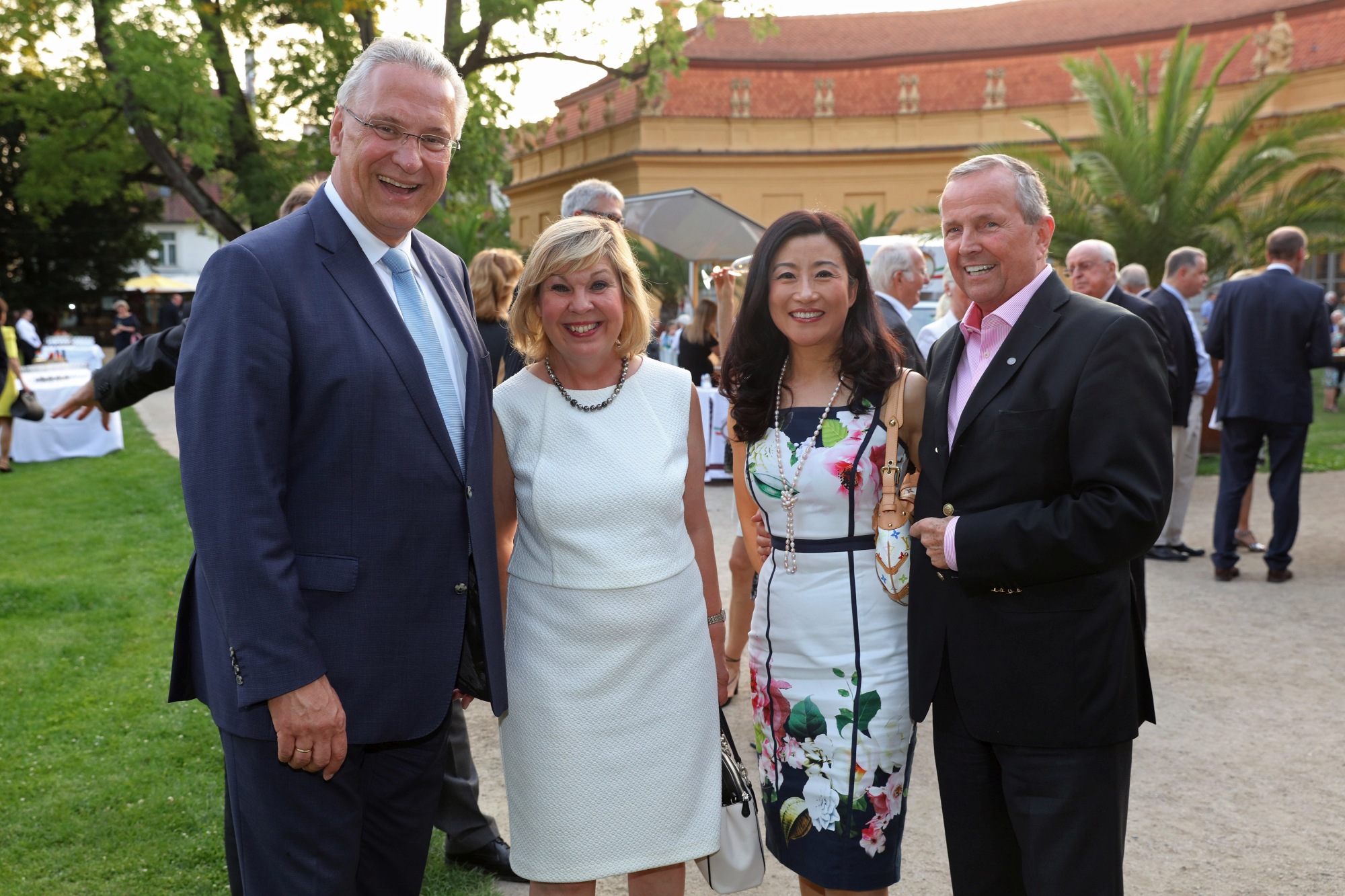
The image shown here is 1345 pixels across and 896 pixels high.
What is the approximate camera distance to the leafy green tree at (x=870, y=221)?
31.0 metres

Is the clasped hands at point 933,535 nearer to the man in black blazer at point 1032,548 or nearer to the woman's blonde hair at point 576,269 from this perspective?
the man in black blazer at point 1032,548

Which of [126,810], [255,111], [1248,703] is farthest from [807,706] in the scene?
[255,111]

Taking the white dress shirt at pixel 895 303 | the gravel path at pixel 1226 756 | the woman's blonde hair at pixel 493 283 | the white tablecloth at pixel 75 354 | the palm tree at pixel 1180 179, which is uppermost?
the palm tree at pixel 1180 179

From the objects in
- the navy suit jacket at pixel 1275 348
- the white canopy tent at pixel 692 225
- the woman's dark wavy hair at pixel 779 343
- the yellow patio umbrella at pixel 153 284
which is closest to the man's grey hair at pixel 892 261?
the woman's dark wavy hair at pixel 779 343

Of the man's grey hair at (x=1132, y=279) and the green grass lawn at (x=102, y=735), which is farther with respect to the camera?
the man's grey hair at (x=1132, y=279)

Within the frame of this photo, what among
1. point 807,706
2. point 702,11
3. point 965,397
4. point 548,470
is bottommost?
point 807,706

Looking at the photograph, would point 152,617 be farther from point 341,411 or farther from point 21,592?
point 341,411

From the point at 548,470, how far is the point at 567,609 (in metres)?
0.35

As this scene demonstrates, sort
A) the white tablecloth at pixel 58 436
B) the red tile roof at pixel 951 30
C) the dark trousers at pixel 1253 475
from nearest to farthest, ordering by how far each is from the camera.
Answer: the dark trousers at pixel 1253 475, the white tablecloth at pixel 58 436, the red tile roof at pixel 951 30

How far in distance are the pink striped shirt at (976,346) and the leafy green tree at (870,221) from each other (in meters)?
28.0

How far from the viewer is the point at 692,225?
1633 cm

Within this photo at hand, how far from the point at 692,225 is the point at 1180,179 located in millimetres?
7202

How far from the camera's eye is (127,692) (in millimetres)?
5355

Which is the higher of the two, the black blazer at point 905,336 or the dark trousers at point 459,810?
the black blazer at point 905,336
